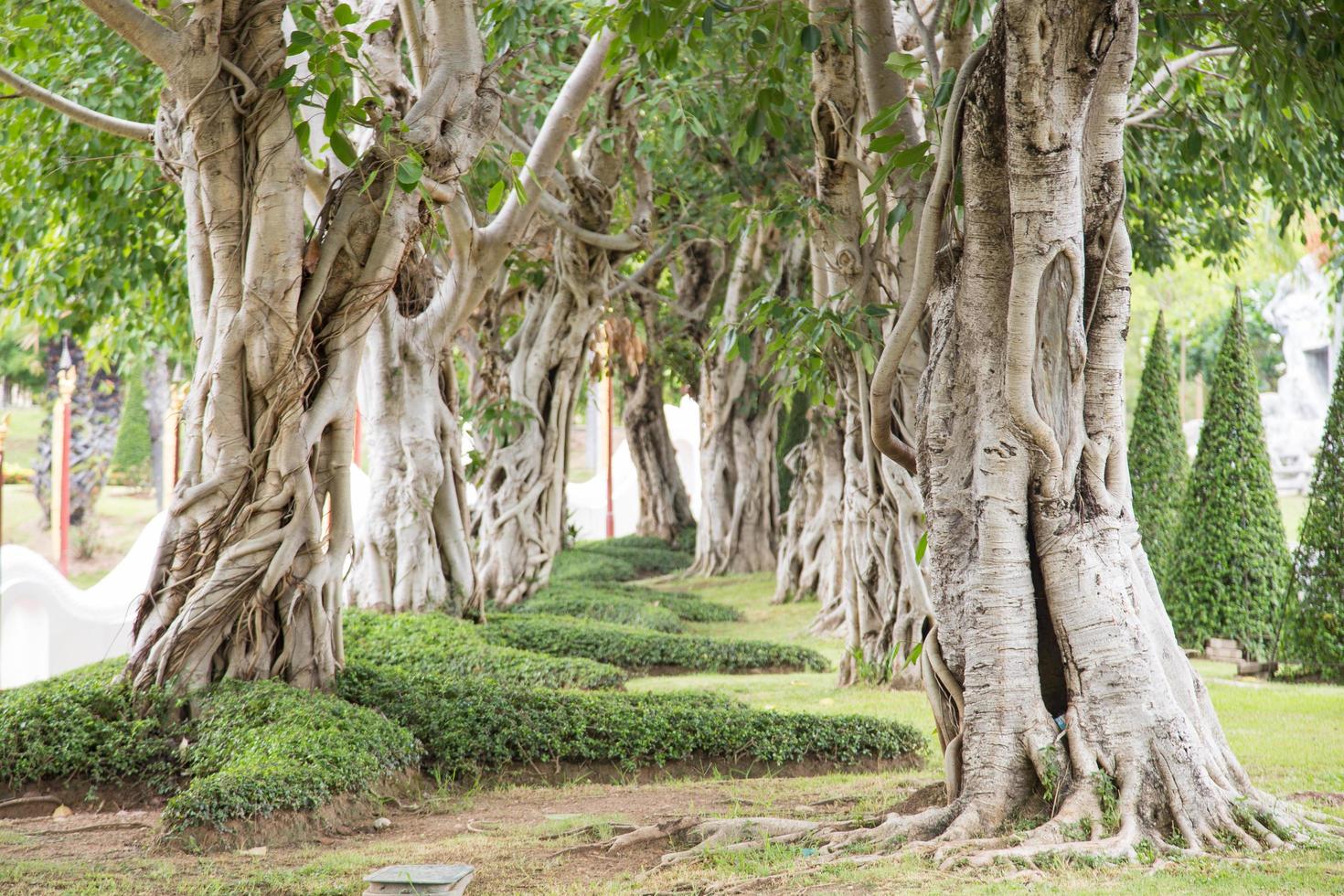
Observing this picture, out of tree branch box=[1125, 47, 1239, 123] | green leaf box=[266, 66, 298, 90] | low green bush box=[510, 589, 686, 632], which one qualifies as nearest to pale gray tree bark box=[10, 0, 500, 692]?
green leaf box=[266, 66, 298, 90]

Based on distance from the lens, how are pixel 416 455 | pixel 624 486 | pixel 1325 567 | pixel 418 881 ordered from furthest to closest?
pixel 624 486, pixel 416 455, pixel 1325 567, pixel 418 881

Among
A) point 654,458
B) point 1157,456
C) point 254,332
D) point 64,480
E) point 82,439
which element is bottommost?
point 1157,456

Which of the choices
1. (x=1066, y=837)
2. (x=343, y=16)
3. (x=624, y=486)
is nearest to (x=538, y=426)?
(x=343, y=16)

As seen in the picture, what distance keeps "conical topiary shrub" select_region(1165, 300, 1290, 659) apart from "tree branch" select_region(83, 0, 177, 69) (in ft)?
26.5

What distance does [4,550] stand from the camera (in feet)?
34.8

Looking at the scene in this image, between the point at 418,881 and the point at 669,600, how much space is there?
10.3 m

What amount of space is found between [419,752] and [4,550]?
6.83m

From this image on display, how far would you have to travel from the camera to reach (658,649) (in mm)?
9945

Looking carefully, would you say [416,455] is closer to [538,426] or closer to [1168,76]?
[538,426]

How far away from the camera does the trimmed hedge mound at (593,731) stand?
19.5 ft

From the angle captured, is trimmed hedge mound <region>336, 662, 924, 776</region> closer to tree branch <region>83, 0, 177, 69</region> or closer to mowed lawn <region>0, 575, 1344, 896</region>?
mowed lawn <region>0, 575, 1344, 896</region>

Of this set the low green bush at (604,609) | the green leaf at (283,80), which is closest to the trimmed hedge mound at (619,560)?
the low green bush at (604,609)

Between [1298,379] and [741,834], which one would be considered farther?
[1298,379]

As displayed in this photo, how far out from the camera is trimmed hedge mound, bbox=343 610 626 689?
8062mm
